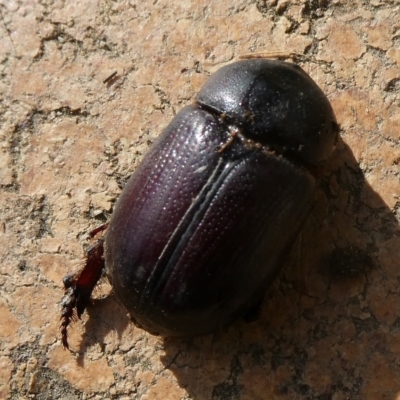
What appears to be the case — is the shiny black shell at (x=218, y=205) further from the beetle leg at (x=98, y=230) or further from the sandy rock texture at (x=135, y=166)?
the sandy rock texture at (x=135, y=166)

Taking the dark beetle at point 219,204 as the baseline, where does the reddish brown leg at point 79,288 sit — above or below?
below

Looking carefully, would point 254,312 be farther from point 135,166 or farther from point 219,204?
point 135,166

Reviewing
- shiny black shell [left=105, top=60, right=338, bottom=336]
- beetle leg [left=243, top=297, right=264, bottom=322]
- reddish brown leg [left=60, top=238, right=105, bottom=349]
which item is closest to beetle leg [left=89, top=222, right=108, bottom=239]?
A: reddish brown leg [left=60, top=238, right=105, bottom=349]

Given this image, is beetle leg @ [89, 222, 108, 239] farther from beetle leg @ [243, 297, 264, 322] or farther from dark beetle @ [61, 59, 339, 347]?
beetle leg @ [243, 297, 264, 322]

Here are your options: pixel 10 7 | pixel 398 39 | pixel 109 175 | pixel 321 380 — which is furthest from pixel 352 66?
pixel 10 7

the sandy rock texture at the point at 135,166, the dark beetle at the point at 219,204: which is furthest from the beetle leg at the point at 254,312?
the sandy rock texture at the point at 135,166

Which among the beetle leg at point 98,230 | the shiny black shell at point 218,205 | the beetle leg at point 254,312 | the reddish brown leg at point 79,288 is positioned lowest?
the reddish brown leg at point 79,288

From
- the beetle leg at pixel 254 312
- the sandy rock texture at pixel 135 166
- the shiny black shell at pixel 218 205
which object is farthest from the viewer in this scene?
the sandy rock texture at pixel 135 166

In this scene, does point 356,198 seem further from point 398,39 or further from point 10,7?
point 10,7

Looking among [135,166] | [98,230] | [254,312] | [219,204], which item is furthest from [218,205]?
[135,166]
